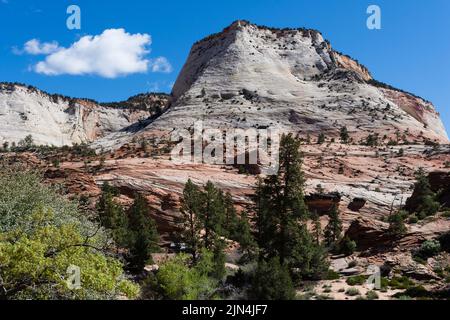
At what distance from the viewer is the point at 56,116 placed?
13450cm

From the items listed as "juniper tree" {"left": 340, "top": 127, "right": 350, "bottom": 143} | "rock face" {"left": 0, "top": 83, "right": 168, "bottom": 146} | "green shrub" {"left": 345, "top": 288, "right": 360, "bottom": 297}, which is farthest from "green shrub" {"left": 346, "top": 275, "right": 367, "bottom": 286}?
"rock face" {"left": 0, "top": 83, "right": 168, "bottom": 146}

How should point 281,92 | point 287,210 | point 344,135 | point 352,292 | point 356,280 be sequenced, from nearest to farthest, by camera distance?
point 352,292, point 356,280, point 287,210, point 344,135, point 281,92

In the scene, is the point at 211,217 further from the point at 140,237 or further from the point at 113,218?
the point at 113,218

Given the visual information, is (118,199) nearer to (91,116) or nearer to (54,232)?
(54,232)

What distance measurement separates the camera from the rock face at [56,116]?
4665 inches

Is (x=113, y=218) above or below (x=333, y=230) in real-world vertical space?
above

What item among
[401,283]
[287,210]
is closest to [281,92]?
[287,210]

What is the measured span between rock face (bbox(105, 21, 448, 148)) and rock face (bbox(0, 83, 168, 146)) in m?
18.5

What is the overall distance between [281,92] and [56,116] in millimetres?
72971

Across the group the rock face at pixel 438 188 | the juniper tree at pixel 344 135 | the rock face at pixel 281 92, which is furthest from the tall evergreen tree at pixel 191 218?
the rock face at pixel 281 92

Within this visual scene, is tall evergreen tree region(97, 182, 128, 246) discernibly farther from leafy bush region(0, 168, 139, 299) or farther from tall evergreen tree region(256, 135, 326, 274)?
leafy bush region(0, 168, 139, 299)

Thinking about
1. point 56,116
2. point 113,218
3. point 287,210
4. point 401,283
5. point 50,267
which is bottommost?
point 401,283

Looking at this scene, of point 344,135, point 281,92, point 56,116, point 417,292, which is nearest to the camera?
point 417,292

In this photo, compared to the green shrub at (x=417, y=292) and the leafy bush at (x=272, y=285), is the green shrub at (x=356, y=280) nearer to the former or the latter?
the green shrub at (x=417, y=292)
